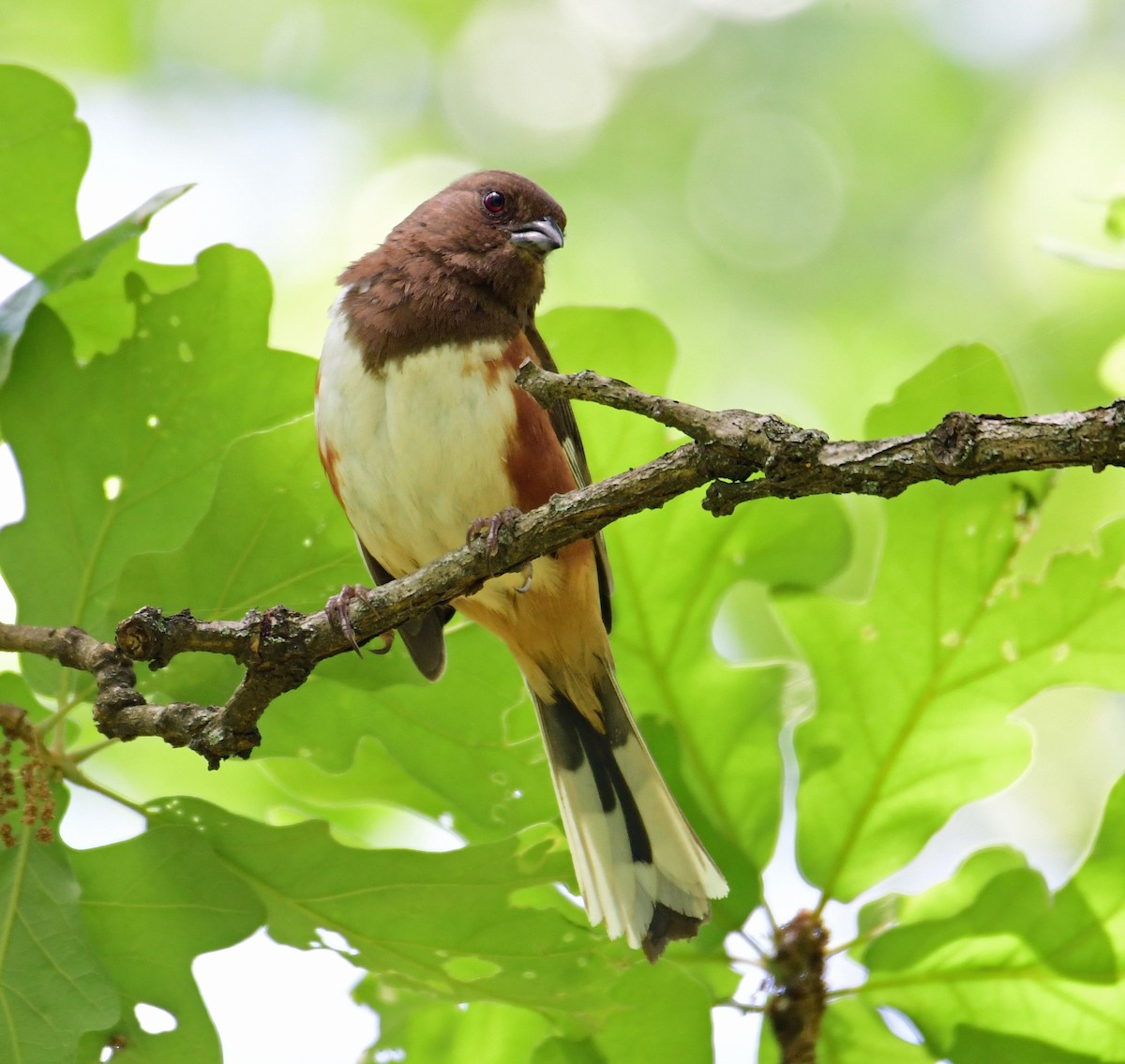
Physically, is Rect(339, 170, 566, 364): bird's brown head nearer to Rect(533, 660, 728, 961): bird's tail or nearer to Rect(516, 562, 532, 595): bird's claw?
Rect(516, 562, 532, 595): bird's claw

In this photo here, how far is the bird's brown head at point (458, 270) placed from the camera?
347 cm

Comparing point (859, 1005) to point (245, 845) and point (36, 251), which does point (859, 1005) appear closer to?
point (245, 845)

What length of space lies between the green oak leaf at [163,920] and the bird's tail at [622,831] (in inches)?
27.9

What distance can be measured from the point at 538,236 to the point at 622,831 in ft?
5.56

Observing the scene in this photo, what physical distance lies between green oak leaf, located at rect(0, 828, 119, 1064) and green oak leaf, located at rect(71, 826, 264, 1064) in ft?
0.39

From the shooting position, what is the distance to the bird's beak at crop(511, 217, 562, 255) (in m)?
3.85

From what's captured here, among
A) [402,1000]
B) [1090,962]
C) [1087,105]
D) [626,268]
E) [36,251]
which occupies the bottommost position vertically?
[1090,962]

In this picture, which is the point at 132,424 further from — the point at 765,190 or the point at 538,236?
the point at 765,190

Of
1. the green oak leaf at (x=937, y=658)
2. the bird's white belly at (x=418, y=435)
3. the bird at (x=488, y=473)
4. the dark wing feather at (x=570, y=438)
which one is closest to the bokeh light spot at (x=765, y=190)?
the bird at (x=488, y=473)

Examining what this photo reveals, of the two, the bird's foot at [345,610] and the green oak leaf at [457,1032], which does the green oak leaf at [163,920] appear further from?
the green oak leaf at [457,1032]

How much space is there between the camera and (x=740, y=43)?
8148 mm

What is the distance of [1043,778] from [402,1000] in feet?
15.0

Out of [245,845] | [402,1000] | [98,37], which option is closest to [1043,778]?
[402,1000]

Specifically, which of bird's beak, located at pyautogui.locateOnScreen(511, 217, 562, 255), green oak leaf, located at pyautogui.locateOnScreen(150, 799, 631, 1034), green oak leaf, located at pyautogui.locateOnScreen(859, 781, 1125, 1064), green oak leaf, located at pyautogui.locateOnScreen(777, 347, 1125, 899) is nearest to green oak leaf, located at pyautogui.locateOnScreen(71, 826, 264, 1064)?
green oak leaf, located at pyautogui.locateOnScreen(150, 799, 631, 1034)
